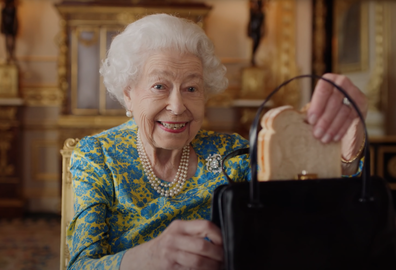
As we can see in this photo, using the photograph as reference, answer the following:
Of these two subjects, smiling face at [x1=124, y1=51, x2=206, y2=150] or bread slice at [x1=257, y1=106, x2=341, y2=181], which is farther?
smiling face at [x1=124, y1=51, x2=206, y2=150]

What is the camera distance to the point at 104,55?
13.3ft

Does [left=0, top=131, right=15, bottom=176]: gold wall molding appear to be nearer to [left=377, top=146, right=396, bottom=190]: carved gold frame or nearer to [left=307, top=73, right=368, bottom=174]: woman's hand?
[left=377, top=146, right=396, bottom=190]: carved gold frame

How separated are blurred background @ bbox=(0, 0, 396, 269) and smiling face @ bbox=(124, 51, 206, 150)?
2.96m

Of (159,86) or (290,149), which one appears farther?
(159,86)

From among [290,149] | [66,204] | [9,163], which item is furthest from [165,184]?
[9,163]

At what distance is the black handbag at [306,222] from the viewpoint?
65 cm

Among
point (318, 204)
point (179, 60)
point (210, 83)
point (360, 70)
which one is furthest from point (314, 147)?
point (360, 70)

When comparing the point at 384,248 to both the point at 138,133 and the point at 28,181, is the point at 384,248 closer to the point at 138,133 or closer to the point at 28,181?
the point at 138,133

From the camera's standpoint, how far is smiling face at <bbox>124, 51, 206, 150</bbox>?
3.55 feet

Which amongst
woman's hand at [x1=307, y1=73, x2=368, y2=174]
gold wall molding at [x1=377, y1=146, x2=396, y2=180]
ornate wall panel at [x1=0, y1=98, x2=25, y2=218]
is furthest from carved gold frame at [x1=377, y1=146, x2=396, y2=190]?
ornate wall panel at [x1=0, y1=98, x2=25, y2=218]

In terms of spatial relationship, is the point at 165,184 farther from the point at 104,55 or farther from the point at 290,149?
the point at 104,55

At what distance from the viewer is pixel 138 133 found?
1.29m

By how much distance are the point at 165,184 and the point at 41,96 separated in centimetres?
367

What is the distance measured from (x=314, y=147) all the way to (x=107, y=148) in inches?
27.3
